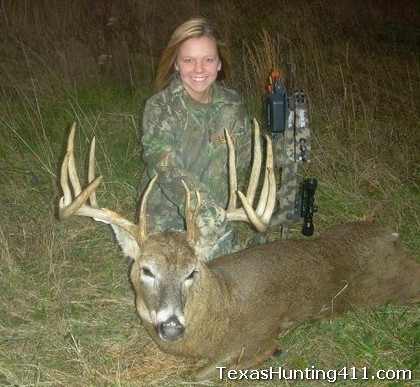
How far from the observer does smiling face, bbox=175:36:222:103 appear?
11.4 feet

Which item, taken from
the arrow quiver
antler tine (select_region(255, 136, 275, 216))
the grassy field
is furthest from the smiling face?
the grassy field

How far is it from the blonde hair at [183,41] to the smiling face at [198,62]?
0.10 feet

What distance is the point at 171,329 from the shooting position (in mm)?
2510

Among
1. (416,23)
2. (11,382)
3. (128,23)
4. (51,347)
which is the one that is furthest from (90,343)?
(416,23)

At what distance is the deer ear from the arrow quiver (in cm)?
126

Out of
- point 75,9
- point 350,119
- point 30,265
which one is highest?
point 75,9

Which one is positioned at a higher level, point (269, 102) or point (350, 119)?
point (269, 102)

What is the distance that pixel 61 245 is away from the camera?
391 centimetres

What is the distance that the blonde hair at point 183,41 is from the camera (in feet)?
11.4

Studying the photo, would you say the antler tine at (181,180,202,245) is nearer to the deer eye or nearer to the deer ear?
the deer eye

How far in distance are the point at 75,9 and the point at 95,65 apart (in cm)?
106

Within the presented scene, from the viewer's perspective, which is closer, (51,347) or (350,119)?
(51,347)

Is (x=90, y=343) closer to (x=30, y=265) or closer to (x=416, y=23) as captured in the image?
(x=30, y=265)

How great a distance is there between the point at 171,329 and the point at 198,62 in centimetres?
167
